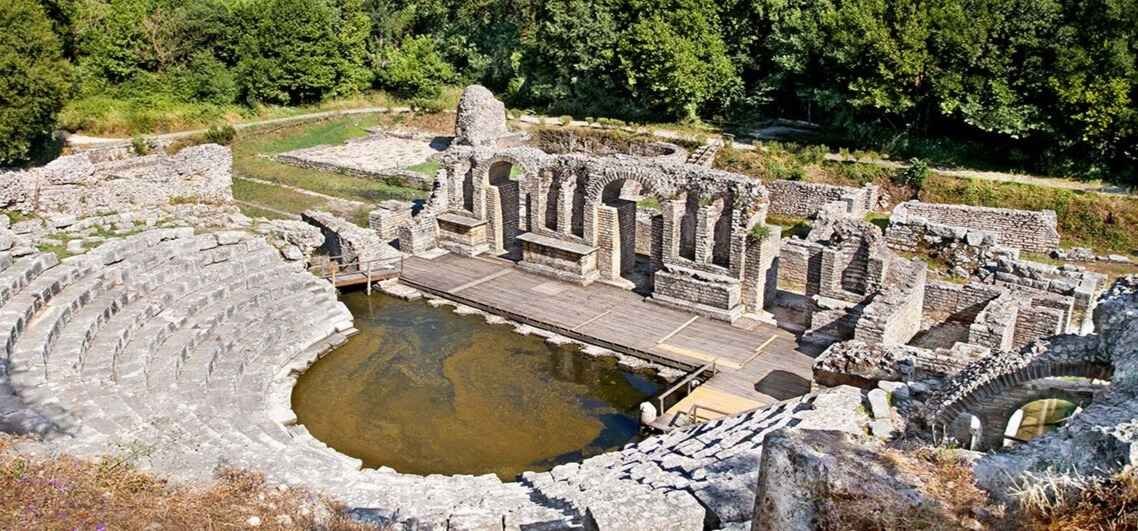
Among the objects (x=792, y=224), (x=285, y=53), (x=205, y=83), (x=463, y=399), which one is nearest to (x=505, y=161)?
(x=463, y=399)

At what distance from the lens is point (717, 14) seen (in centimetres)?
3916

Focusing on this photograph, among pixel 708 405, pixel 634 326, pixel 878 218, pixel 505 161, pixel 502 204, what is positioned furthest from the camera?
pixel 878 218

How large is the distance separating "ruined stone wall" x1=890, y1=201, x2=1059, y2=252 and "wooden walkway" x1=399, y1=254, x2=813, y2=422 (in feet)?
24.3

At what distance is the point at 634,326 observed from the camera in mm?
18547

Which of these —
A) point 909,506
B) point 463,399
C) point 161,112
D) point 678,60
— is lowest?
point 463,399

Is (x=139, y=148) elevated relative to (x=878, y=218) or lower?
elevated

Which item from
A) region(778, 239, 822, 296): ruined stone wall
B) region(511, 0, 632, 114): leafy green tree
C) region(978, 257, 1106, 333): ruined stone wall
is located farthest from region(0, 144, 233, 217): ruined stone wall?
region(978, 257, 1106, 333): ruined stone wall

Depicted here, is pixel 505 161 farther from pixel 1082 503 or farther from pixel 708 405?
pixel 1082 503

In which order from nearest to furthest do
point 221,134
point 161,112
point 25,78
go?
point 25,78, point 221,134, point 161,112

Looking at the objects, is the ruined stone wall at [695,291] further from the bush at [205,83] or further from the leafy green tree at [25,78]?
the bush at [205,83]

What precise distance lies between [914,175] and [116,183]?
937 inches

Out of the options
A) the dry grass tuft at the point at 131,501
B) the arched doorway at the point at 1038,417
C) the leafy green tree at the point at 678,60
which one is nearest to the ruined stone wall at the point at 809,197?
the leafy green tree at the point at 678,60

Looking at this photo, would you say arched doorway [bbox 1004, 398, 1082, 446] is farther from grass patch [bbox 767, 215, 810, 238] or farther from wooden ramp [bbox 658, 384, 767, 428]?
grass patch [bbox 767, 215, 810, 238]

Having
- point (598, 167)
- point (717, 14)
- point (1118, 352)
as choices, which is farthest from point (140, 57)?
point (1118, 352)
